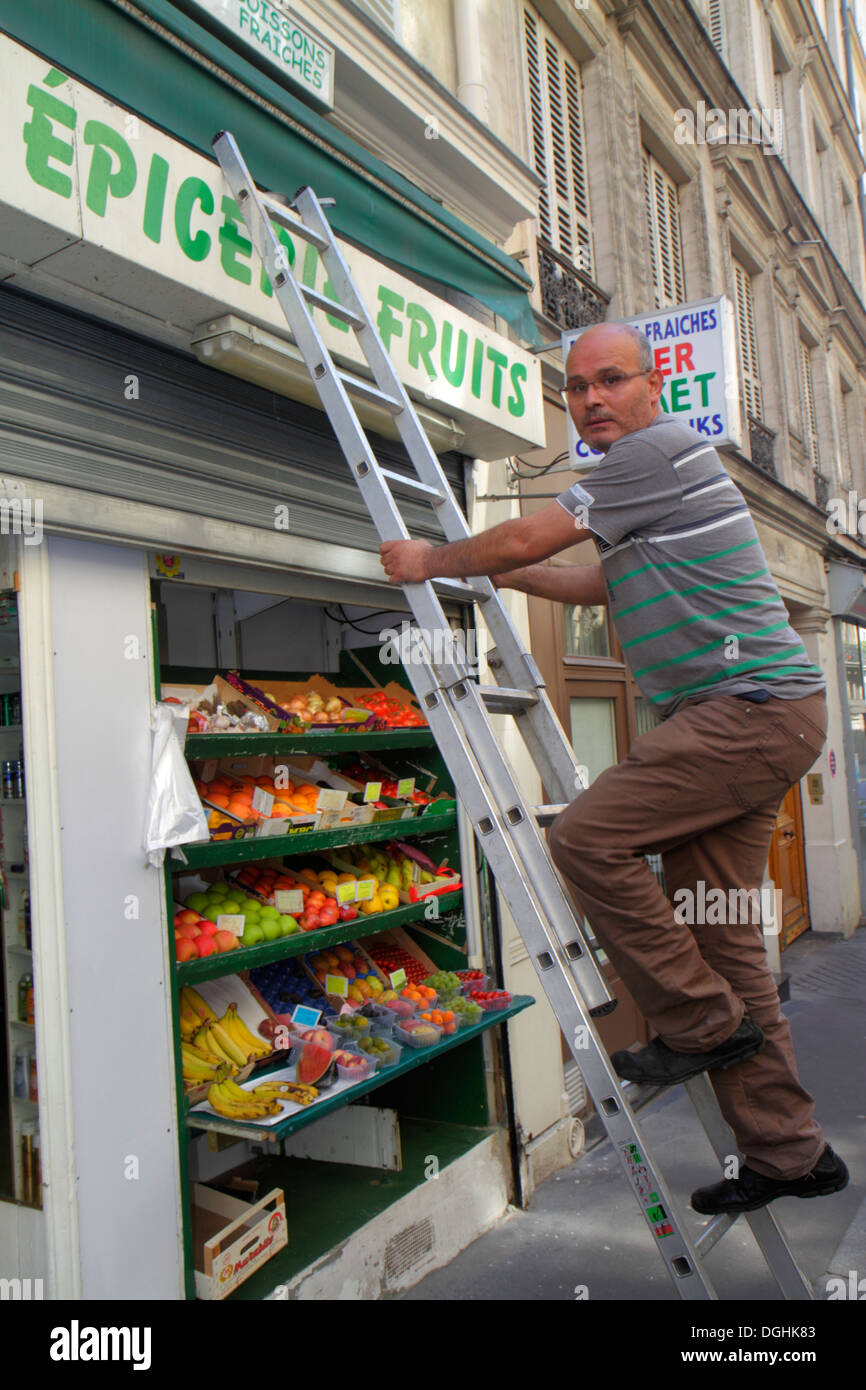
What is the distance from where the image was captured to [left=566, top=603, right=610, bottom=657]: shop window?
6996 mm

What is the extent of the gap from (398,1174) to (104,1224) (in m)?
1.79

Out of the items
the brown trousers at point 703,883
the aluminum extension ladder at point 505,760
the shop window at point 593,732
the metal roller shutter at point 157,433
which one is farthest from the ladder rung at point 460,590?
the shop window at point 593,732

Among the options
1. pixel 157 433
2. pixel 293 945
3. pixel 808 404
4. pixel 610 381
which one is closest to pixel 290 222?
pixel 157 433

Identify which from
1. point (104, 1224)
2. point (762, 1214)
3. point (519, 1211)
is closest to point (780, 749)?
point (762, 1214)

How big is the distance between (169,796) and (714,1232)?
81.8 inches

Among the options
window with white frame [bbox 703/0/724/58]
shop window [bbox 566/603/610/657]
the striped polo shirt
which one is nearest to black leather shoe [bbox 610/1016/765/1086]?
the striped polo shirt

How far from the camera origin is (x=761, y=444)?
12078 millimetres

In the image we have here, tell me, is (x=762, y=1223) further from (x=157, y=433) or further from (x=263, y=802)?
(x=157, y=433)

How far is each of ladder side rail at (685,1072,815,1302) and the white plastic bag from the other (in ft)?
5.86

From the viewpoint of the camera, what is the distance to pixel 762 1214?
8.77 ft

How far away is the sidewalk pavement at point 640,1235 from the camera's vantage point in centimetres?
417

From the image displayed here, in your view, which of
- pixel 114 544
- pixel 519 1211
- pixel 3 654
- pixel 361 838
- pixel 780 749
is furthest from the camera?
pixel 519 1211

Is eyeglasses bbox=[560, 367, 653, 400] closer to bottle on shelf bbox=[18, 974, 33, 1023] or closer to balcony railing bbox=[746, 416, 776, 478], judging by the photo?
bottle on shelf bbox=[18, 974, 33, 1023]
